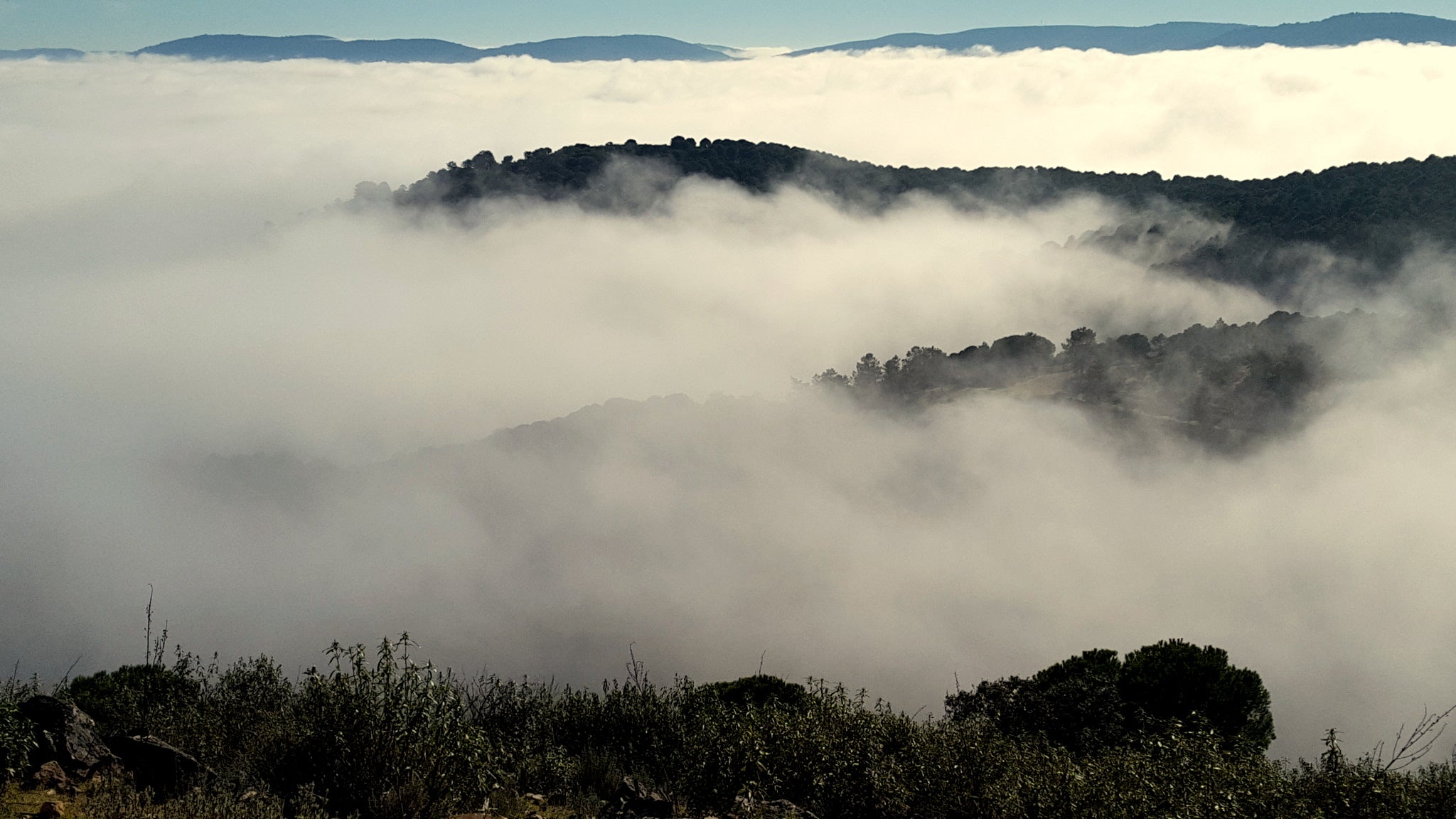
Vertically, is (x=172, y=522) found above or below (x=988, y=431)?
below

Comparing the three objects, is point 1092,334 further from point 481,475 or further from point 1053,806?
point 1053,806

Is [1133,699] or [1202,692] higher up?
[1202,692]

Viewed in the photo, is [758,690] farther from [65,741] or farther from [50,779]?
[50,779]

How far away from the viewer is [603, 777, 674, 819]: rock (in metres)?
10.9

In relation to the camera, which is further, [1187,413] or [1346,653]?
[1187,413]

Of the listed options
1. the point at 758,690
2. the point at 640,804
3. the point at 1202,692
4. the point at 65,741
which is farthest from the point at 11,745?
the point at 1202,692

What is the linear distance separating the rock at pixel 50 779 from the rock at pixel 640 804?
18.7 ft

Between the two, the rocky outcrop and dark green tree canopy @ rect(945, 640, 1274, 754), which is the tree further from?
the rocky outcrop

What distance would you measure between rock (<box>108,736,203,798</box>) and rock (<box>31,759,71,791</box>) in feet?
1.81

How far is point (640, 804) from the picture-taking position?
36.2ft

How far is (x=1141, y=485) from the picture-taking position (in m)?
123

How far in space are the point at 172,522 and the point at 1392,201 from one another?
698ft

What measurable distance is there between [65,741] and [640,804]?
21.0ft

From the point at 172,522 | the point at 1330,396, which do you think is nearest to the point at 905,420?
the point at 1330,396
